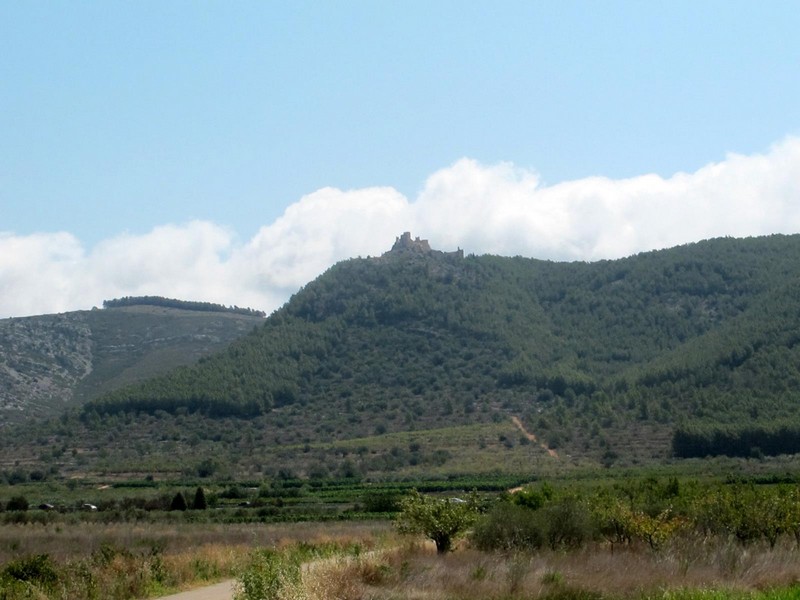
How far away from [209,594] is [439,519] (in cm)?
671

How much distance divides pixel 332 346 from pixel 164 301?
2457 inches

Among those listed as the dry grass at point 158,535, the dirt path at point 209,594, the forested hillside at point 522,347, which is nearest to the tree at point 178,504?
the dry grass at point 158,535

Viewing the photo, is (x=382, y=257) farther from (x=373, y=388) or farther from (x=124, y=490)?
(x=124, y=490)

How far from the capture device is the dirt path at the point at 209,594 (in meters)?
23.5

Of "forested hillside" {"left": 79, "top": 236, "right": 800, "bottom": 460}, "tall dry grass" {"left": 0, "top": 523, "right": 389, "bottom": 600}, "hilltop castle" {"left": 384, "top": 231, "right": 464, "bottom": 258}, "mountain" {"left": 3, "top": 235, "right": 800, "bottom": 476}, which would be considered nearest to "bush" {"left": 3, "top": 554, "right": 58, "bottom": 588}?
"tall dry grass" {"left": 0, "top": 523, "right": 389, "bottom": 600}

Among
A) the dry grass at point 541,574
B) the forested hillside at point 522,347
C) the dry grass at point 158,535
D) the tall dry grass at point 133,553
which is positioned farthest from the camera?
the forested hillside at point 522,347

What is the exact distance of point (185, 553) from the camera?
103 ft

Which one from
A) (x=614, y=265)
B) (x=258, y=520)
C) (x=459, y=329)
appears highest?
(x=614, y=265)

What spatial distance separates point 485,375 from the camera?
328 ft

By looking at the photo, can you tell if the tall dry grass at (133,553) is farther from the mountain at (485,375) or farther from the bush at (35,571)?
the mountain at (485,375)

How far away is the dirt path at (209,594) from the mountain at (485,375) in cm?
4359

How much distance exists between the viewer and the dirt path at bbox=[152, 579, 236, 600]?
77.0 feet

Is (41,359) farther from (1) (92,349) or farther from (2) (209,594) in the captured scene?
(2) (209,594)

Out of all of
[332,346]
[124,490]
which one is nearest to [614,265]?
[332,346]
